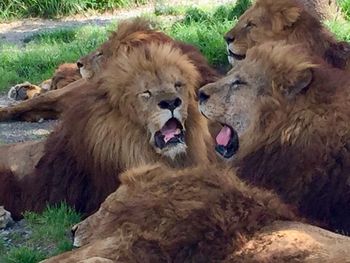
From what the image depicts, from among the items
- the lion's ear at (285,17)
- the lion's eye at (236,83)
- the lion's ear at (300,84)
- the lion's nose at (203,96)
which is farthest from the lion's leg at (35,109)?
the lion's ear at (300,84)

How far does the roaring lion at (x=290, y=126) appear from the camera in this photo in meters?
4.68

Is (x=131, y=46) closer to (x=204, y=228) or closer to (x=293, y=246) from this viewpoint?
(x=204, y=228)

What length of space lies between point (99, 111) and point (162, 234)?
173cm

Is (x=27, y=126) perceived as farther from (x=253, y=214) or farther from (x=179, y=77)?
(x=253, y=214)

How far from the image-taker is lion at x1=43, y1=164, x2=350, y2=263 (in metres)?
3.90

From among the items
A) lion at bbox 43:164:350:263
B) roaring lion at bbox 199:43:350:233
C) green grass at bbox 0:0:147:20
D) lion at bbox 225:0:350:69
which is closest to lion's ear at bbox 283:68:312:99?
roaring lion at bbox 199:43:350:233

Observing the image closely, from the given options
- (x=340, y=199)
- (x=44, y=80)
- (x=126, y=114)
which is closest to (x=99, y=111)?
(x=126, y=114)

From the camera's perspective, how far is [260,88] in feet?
16.3

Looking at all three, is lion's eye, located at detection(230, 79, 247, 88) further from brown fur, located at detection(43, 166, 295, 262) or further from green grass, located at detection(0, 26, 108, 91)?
green grass, located at detection(0, 26, 108, 91)

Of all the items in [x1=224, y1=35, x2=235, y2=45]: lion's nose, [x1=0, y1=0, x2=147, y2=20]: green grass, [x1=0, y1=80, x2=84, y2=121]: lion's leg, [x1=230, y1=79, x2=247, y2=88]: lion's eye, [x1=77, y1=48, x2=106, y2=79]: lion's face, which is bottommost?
[x1=0, y1=0, x2=147, y2=20]: green grass

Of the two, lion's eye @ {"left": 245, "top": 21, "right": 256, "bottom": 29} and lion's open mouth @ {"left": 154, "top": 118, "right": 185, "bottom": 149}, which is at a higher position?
lion's eye @ {"left": 245, "top": 21, "right": 256, "bottom": 29}

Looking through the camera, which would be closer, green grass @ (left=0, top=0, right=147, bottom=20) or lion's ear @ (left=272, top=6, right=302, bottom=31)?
lion's ear @ (left=272, top=6, right=302, bottom=31)

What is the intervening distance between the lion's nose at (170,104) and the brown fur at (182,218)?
1.07m

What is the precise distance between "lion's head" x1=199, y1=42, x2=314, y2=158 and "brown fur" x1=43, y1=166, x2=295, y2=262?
67 cm
